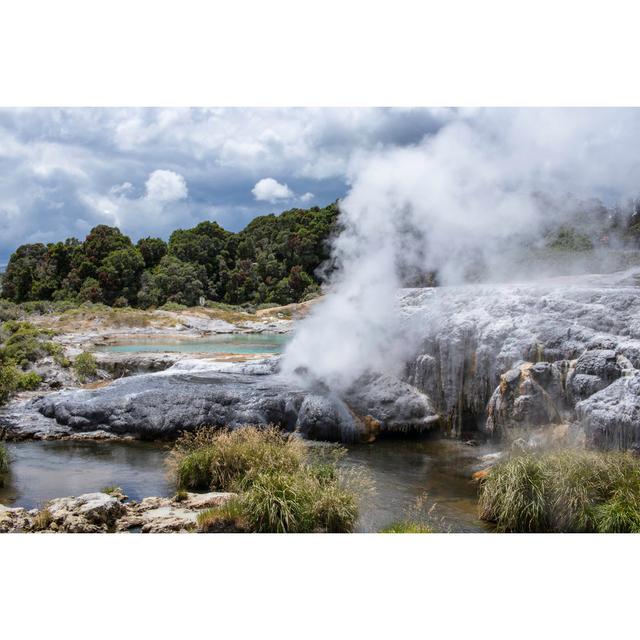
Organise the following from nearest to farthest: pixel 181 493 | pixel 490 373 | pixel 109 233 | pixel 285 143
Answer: pixel 181 493, pixel 285 143, pixel 490 373, pixel 109 233

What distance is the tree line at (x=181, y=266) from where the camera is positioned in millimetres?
12953

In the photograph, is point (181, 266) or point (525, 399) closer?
point (525, 399)

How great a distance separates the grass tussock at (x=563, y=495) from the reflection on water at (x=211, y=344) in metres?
11.9

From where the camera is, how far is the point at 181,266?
1942 centimetres

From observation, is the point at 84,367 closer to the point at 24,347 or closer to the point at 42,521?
the point at 24,347

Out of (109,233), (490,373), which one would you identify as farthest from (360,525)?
(109,233)

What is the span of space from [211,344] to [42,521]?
582 inches

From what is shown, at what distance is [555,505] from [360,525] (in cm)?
172

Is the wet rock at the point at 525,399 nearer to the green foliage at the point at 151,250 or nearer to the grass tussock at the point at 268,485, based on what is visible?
the grass tussock at the point at 268,485

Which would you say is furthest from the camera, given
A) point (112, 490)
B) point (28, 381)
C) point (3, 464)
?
point (28, 381)

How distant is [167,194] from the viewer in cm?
798

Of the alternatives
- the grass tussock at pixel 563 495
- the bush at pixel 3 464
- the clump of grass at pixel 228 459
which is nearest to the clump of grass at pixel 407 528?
the grass tussock at pixel 563 495

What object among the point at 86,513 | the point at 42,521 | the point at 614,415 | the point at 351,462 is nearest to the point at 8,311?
the point at 42,521

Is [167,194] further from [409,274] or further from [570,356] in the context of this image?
[570,356]
